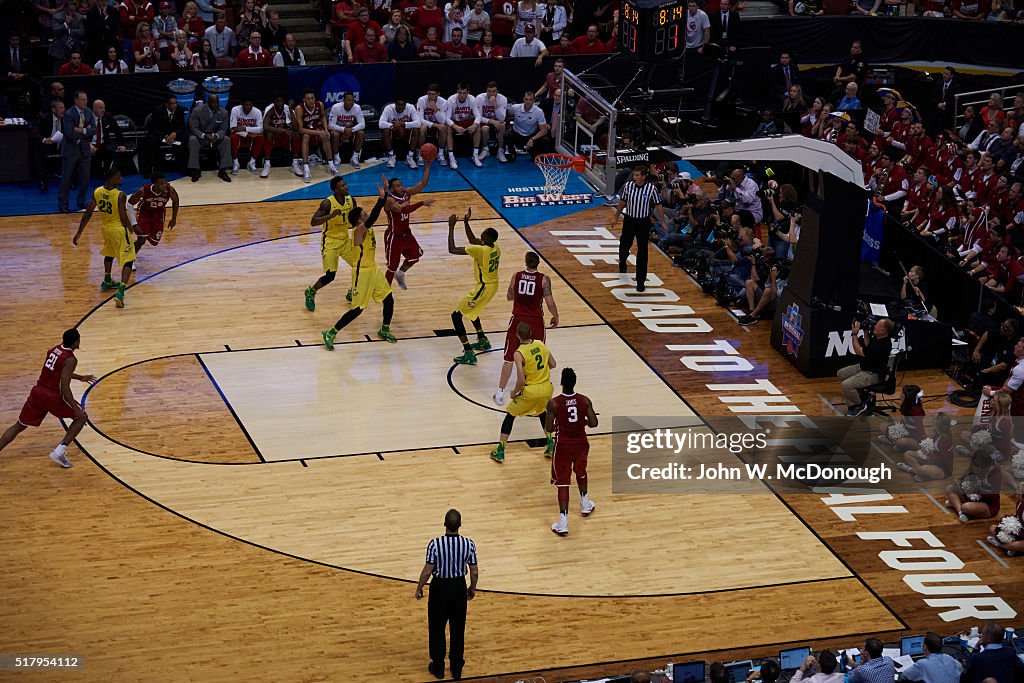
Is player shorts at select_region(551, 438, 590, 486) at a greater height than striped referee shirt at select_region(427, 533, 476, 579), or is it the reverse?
striped referee shirt at select_region(427, 533, 476, 579)

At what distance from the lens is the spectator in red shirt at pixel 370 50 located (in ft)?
93.0

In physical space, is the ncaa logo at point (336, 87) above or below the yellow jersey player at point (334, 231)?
above

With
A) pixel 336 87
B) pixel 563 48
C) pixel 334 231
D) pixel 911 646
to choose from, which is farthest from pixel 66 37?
pixel 911 646

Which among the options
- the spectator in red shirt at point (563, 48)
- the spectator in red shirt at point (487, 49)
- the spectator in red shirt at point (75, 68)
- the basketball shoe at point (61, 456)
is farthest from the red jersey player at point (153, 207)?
the spectator in red shirt at point (563, 48)

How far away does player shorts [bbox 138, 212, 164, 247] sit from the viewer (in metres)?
21.8

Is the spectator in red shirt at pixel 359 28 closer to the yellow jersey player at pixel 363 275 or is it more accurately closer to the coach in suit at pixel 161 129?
the coach in suit at pixel 161 129

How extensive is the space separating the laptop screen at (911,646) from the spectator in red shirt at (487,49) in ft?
59.1

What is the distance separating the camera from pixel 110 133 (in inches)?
Answer: 1032

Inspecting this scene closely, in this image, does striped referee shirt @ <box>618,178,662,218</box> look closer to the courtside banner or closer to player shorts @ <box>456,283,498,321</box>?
player shorts @ <box>456,283,498,321</box>

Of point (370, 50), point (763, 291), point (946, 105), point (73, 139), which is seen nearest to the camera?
point (763, 291)

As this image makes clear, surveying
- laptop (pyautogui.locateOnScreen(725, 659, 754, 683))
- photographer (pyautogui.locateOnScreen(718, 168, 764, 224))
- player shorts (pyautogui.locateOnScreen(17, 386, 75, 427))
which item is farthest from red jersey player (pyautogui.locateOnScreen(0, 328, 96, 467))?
photographer (pyautogui.locateOnScreen(718, 168, 764, 224))

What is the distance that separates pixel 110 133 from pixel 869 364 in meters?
14.4

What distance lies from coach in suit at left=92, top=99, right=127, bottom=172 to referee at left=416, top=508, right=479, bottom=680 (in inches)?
600

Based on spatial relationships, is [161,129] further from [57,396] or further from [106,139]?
[57,396]
